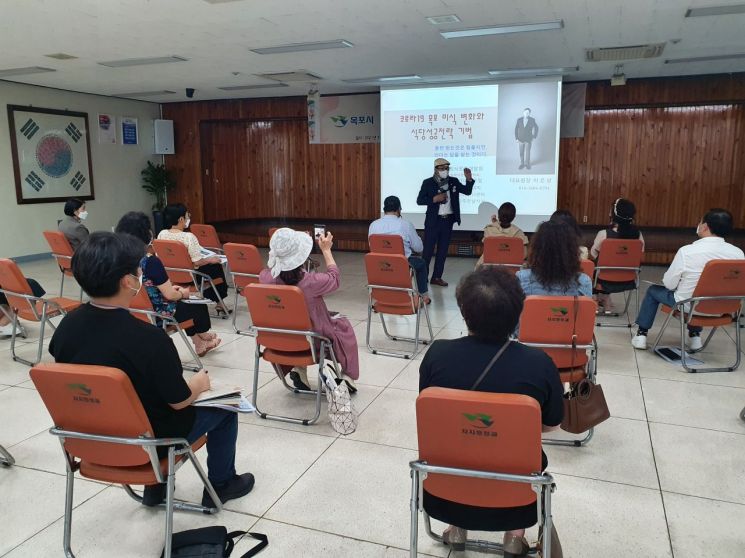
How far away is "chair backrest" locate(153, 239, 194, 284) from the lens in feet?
16.0

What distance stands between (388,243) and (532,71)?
14.1 feet

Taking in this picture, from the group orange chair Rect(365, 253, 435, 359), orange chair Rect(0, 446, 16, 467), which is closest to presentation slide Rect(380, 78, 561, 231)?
orange chair Rect(365, 253, 435, 359)

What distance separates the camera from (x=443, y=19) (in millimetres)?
5289

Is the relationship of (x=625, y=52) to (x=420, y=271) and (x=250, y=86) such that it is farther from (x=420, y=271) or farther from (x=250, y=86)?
(x=250, y=86)

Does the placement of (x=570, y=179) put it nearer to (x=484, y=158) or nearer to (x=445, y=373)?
(x=484, y=158)

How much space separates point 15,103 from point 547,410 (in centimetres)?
996

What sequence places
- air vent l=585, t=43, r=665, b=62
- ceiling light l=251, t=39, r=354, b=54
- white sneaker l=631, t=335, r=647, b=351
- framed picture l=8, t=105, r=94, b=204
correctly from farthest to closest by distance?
framed picture l=8, t=105, r=94, b=204, air vent l=585, t=43, r=665, b=62, ceiling light l=251, t=39, r=354, b=54, white sneaker l=631, t=335, r=647, b=351

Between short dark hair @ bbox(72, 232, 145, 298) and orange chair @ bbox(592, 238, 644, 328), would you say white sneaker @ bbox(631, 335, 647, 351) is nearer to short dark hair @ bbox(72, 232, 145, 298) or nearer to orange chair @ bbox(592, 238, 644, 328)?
orange chair @ bbox(592, 238, 644, 328)

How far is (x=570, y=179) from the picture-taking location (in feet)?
31.2

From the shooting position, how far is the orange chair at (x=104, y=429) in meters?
1.75

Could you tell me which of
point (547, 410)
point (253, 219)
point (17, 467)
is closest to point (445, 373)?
point (547, 410)

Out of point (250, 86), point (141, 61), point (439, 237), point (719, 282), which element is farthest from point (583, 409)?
point (250, 86)

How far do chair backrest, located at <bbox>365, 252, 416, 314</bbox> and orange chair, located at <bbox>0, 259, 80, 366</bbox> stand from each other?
229 cm

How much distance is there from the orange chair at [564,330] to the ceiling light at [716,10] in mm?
3733
